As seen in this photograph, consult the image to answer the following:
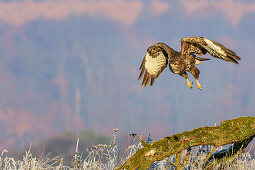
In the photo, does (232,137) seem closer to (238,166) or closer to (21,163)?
(238,166)

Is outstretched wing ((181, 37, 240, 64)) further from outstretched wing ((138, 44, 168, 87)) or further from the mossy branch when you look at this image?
the mossy branch

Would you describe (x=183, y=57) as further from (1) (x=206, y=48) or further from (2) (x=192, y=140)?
(2) (x=192, y=140)

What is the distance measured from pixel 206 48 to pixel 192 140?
3881mm

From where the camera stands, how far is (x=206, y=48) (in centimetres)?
946

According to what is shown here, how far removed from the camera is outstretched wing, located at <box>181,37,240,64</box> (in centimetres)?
848

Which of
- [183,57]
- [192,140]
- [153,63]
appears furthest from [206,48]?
[192,140]

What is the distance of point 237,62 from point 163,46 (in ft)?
9.67

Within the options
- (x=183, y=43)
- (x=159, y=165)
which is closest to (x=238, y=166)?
(x=159, y=165)

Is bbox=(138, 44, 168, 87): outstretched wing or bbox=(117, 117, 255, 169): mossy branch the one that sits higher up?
bbox=(138, 44, 168, 87): outstretched wing

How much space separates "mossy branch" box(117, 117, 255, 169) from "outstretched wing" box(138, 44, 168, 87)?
491 cm

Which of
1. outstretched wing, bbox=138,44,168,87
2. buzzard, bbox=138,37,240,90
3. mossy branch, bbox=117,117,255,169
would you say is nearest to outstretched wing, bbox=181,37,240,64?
buzzard, bbox=138,37,240,90

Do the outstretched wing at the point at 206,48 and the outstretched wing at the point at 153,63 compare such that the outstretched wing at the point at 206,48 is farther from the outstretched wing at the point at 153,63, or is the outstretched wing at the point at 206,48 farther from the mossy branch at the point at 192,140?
the mossy branch at the point at 192,140

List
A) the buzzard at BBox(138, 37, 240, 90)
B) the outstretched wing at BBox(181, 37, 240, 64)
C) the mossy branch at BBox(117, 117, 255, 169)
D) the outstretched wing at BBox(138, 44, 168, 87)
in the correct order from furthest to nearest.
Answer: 1. the outstretched wing at BBox(138, 44, 168, 87)
2. the buzzard at BBox(138, 37, 240, 90)
3. the outstretched wing at BBox(181, 37, 240, 64)
4. the mossy branch at BBox(117, 117, 255, 169)

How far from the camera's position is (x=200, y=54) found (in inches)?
414
